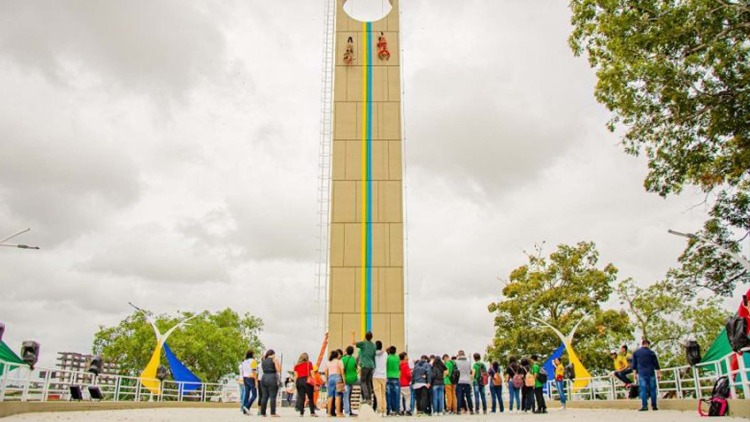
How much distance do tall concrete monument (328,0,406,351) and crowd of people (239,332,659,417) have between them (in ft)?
28.9

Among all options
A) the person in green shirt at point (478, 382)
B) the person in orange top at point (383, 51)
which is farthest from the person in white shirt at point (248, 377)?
the person in orange top at point (383, 51)

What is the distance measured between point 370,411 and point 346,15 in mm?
21361

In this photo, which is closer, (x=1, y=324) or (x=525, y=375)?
(x=1, y=324)

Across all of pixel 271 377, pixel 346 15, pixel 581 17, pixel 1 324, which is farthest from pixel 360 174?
pixel 1 324

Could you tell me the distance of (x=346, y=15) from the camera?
2981cm

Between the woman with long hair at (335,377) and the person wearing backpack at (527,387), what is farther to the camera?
the person wearing backpack at (527,387)

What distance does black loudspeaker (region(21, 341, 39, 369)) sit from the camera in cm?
1360

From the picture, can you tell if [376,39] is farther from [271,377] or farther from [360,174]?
[271,377]

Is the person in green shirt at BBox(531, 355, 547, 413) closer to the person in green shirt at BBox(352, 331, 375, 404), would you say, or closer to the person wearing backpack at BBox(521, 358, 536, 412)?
the person wearing backpack at BBox(521, 358, 536, 412)

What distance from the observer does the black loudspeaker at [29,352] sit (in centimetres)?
1360

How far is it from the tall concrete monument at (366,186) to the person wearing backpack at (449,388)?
912 centimetres

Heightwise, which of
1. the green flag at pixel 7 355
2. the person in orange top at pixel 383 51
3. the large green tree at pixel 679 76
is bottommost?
the green flag at pixel 7 355

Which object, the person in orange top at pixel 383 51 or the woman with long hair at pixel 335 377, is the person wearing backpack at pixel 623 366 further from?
the person in orange top at pixel 383 51

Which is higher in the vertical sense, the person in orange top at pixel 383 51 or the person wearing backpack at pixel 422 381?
the person in orange top at pixel 383 51
